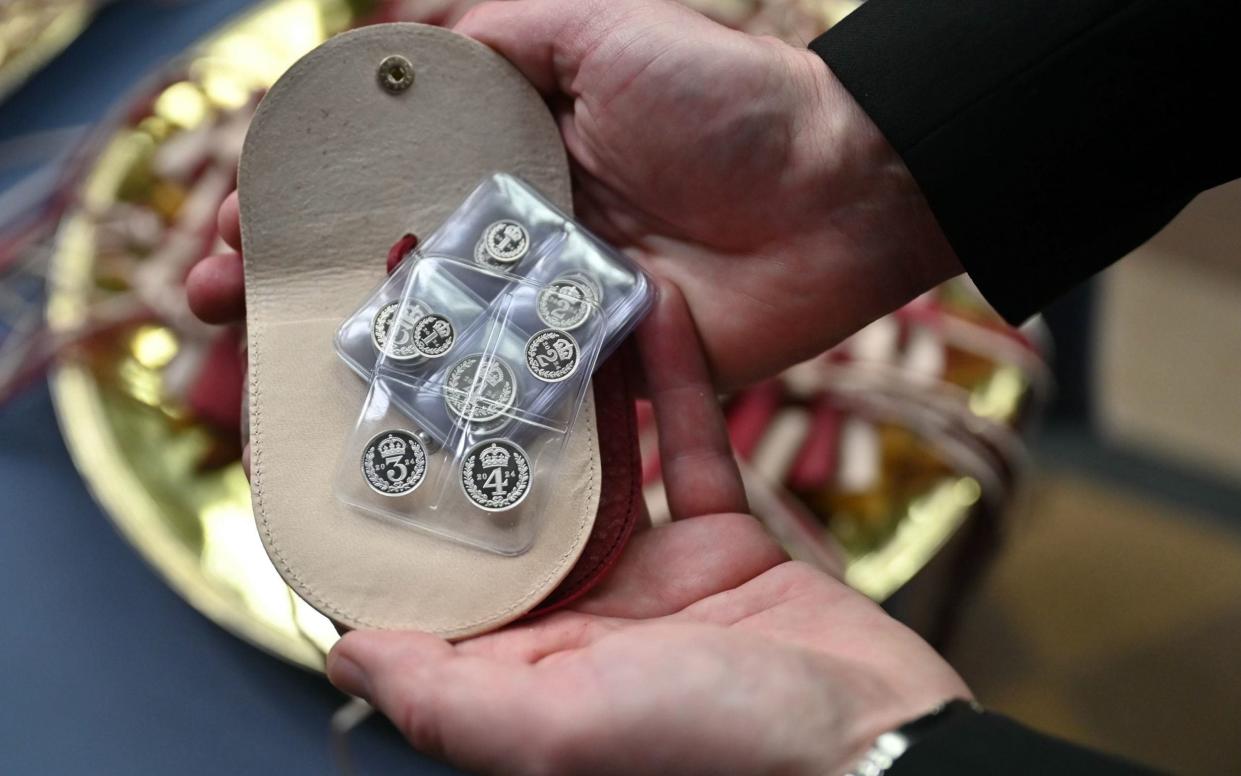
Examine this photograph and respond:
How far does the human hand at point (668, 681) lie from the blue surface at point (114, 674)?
252 millimetres

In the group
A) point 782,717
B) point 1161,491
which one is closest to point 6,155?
point 782,717

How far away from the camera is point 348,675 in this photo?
1.83 feet

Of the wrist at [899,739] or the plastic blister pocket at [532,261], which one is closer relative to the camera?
the wrist at [899,739]

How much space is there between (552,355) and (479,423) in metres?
0.06

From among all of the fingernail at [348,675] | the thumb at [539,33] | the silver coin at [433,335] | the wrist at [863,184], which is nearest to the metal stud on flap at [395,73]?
the thumb at [539,33]

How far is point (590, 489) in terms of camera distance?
0.66 meters

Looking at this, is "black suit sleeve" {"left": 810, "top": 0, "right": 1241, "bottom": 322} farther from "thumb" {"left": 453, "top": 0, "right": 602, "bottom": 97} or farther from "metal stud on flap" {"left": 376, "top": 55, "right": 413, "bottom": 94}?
"metal stud on flap" {"left": 376, "top": 55, "right": 413, "bottom": 94}

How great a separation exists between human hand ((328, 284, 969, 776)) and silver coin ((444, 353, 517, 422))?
0.13 meters

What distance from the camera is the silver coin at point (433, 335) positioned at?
0.68m

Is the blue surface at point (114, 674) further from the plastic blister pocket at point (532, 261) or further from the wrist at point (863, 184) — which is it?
the wrist at point (863, 184)

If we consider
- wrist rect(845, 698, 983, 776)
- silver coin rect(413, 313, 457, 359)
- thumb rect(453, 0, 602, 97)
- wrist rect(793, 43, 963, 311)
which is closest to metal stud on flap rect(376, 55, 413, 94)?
thumb rect(453, 0, 602, 97)

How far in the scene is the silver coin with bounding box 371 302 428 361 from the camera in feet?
2.19

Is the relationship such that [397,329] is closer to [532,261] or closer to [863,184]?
[532,261]

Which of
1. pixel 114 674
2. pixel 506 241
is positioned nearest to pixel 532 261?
pixel 506 241
